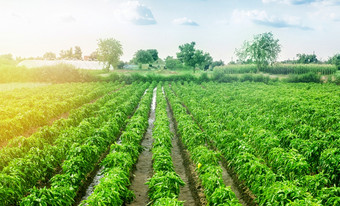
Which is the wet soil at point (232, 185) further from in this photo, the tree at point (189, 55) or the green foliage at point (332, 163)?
the tree at point (189, 55)

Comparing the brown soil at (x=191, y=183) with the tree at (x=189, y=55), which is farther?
the tree at (x=189, y=55)

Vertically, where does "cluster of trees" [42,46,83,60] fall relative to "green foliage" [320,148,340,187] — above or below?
above

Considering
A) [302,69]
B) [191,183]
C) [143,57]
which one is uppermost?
[143,57]

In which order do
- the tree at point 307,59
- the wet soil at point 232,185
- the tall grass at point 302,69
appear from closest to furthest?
the wet soil at point 232,185 < the tall grass at point 302,69 < the tree at point 307,59

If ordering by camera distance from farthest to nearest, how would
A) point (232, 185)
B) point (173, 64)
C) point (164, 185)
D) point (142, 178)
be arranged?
1. point (173, 64)
2. point (142, 178)
3. point (232, 185)
4. point (164, 185)

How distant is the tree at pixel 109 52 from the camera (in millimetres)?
72781

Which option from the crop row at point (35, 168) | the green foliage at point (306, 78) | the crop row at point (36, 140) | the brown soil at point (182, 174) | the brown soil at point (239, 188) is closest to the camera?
the crop row at point (35, 168)

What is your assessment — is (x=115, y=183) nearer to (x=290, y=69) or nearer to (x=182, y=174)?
(x=182, y=174)

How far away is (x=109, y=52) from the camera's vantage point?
7325 centimetres

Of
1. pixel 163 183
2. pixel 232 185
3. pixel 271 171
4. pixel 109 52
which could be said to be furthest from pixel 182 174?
pixel 109 52

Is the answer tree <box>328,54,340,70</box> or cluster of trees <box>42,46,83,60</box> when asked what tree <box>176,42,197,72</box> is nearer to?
tree <box>328,54,340,70</box>

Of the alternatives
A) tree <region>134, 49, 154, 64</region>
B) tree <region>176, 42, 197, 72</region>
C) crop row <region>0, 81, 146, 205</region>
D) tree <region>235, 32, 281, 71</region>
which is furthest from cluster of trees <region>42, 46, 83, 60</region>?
crop row <region>0, 81, 146, 205</region>

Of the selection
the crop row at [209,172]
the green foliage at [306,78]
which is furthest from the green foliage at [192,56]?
the crop row at [209,172]

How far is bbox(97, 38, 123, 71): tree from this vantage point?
7278cm
